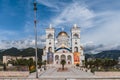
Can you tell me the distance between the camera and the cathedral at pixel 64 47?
330ft

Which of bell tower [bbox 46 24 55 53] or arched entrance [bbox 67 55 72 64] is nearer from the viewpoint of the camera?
arched entrance [bbox 67 55 72 64]

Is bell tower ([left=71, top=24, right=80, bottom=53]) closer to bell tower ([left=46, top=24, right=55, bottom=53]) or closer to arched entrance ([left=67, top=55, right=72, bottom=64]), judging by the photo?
arched entrance ([left=67, top=55, right=72, bottom=64])

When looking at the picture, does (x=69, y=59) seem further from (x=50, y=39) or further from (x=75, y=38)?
(x=50, y=39)

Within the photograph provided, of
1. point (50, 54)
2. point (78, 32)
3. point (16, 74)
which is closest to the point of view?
point (16, 74)

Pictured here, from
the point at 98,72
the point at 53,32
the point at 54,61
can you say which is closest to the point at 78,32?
the point at 53,32

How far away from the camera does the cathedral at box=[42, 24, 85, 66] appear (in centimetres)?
10050

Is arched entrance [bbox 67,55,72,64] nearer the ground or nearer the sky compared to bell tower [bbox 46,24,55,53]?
nearer the ground

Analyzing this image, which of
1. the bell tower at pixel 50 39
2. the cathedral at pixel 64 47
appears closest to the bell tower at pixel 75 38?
the cathedral at pixel 64 47

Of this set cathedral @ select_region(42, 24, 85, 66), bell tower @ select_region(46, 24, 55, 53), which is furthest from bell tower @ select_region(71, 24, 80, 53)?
bell tower @ select_region(46, 24, 55, 53)

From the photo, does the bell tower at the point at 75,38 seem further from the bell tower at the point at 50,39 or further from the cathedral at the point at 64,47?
the bell tower at the point at 50,39

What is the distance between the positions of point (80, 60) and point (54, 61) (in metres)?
12.0

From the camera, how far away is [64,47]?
337 feet

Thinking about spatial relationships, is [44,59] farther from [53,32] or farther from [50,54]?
[53,32]

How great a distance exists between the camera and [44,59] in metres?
101
